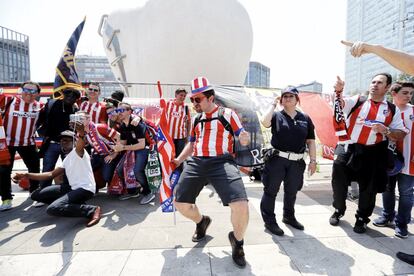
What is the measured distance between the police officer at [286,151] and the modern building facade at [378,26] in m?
19.0

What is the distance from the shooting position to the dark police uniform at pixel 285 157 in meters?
3.03

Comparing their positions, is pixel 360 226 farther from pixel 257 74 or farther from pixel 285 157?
pixel 257 74

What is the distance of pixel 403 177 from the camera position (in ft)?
10.2

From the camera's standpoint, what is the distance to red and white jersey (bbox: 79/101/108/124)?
15.8 feet

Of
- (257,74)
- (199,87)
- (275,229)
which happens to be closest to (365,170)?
(275,229)

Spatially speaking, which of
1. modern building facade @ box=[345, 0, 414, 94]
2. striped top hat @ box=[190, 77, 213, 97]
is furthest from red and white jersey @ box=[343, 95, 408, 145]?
modern building facade @ box=[345, 0, 414, 94]

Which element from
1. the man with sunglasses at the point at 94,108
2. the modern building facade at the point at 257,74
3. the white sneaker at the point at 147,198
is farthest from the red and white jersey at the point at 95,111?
the modern building facade at the point at 257,74

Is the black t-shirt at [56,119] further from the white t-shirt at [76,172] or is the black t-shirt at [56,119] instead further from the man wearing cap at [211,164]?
the man wearing cap at [211,164]

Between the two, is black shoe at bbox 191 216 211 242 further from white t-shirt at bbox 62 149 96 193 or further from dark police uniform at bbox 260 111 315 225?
white t-shirt at bbox 62 149 96 193

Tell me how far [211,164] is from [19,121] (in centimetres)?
353

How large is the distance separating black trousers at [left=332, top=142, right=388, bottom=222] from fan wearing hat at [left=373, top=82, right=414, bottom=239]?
0.80 feet

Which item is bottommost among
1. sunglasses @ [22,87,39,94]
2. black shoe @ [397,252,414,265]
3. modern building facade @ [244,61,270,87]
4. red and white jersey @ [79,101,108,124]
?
black shoe @ [397,252,414,265]

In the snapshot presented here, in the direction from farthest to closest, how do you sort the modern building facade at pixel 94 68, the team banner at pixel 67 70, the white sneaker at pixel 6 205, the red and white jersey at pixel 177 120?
1. the modern building facade at pixel 94 68
2. the red and white jersey at pixel 177 120
3. the team banner at pixel 67 70
4. the white sneaker at pixel 6 205

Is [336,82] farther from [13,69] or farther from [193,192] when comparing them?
[13,69]
